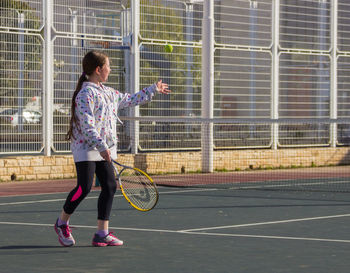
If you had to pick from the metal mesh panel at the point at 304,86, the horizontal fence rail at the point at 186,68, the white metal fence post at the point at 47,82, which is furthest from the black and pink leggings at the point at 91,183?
the metal mesh panel at the point at 304,86

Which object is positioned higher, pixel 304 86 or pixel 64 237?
pixel 304 86

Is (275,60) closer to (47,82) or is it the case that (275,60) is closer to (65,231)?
(47,82)

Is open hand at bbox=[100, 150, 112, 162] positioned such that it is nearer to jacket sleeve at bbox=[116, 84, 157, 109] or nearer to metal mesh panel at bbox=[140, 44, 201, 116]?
jacket sleeve at bbox=[116, 84, 157, 109]

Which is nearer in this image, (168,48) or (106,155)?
(106,155)

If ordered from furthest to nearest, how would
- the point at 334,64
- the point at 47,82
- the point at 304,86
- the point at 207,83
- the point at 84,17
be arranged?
the point at 334,64 < the point at 304,86 < the point at 207,83 < the point at 84,17 < the point at 47,82

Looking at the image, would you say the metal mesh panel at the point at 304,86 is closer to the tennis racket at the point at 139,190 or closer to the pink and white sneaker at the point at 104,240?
the tennis racket at the point at 139,190

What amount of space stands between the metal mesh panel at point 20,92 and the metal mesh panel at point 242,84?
4398mm

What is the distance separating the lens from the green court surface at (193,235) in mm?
7031

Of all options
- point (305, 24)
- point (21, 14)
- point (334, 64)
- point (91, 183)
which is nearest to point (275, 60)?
point (305, 24)

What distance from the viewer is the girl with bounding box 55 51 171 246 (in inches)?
309

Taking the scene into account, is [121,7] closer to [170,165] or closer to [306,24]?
[170,165]

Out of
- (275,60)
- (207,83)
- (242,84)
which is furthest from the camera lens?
(275,60)

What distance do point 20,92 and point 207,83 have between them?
14.1 ft

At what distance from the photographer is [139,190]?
28.7 feet
